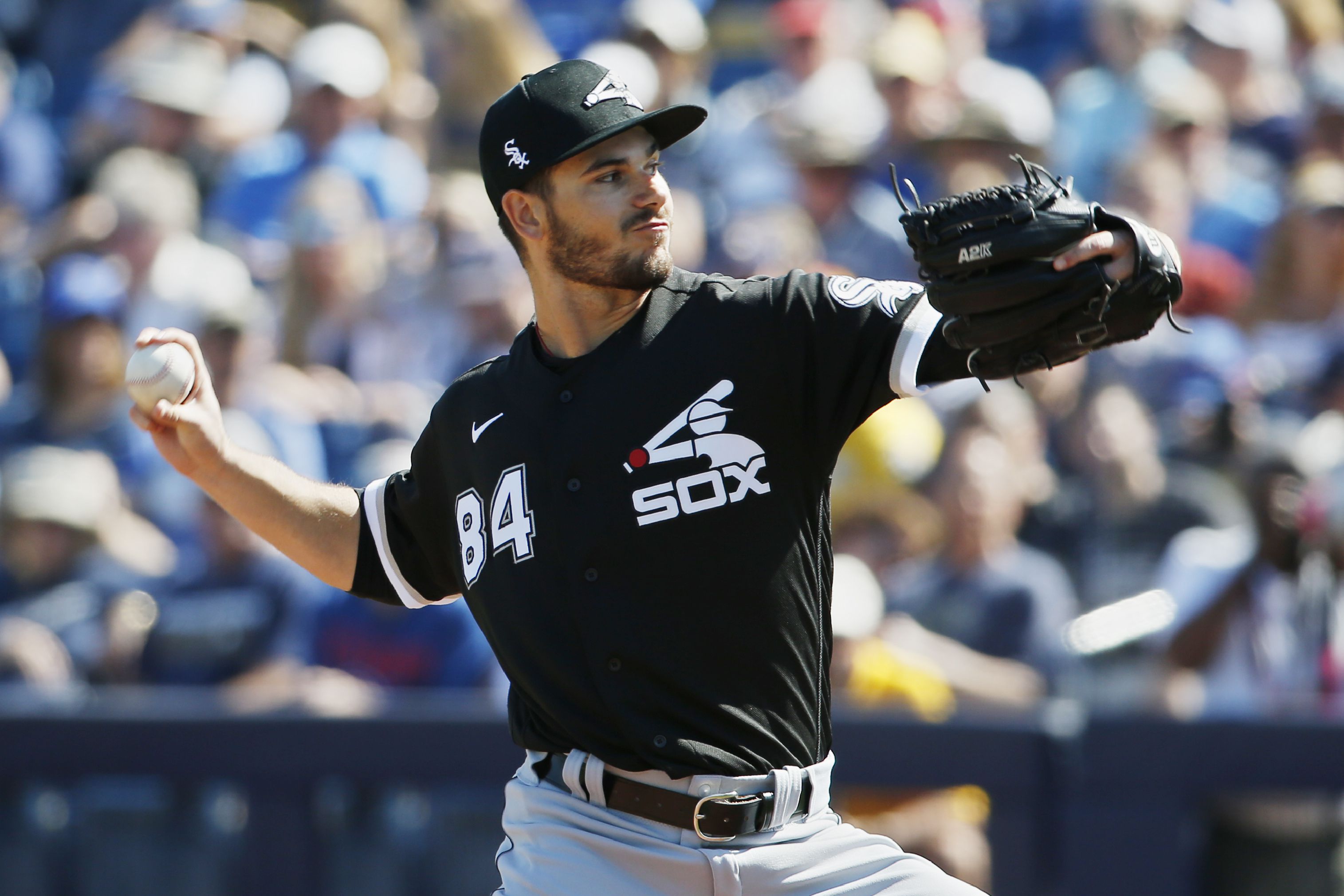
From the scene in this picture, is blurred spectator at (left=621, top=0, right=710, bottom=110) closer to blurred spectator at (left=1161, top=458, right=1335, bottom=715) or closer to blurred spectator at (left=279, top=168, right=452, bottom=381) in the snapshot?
blurred spectator at (left=279, top=168, right=452, bottom=381)

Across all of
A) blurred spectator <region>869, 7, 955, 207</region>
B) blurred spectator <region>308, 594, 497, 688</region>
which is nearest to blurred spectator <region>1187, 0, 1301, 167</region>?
blurred spectator <region>869, 7, 955, 207</region>

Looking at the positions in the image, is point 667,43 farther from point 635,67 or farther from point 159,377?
point 159,377

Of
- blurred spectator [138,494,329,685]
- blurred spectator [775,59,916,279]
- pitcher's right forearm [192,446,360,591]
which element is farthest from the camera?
blurred spectator [775,59,916,279]

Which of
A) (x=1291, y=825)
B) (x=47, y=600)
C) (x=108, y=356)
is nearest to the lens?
(x=1291, y=825)

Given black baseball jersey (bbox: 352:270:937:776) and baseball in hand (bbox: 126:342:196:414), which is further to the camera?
baseball in hand (bbox: 126:342:196:414)

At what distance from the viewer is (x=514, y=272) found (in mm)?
7328

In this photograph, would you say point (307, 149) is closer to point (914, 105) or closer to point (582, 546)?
point (914, 105)

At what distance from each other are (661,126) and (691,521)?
0.82 m

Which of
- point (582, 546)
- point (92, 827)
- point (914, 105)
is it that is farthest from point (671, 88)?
point (582, 546)

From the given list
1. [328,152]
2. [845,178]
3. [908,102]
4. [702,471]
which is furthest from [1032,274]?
[328,152]

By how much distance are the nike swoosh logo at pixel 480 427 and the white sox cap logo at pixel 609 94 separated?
638mm

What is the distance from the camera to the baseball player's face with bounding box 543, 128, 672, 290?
10.8 ft

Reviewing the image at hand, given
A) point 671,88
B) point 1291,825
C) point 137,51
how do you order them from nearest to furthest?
1. point 1291,825
2. point 671,88
3. point 137,51

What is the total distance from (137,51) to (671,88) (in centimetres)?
329
